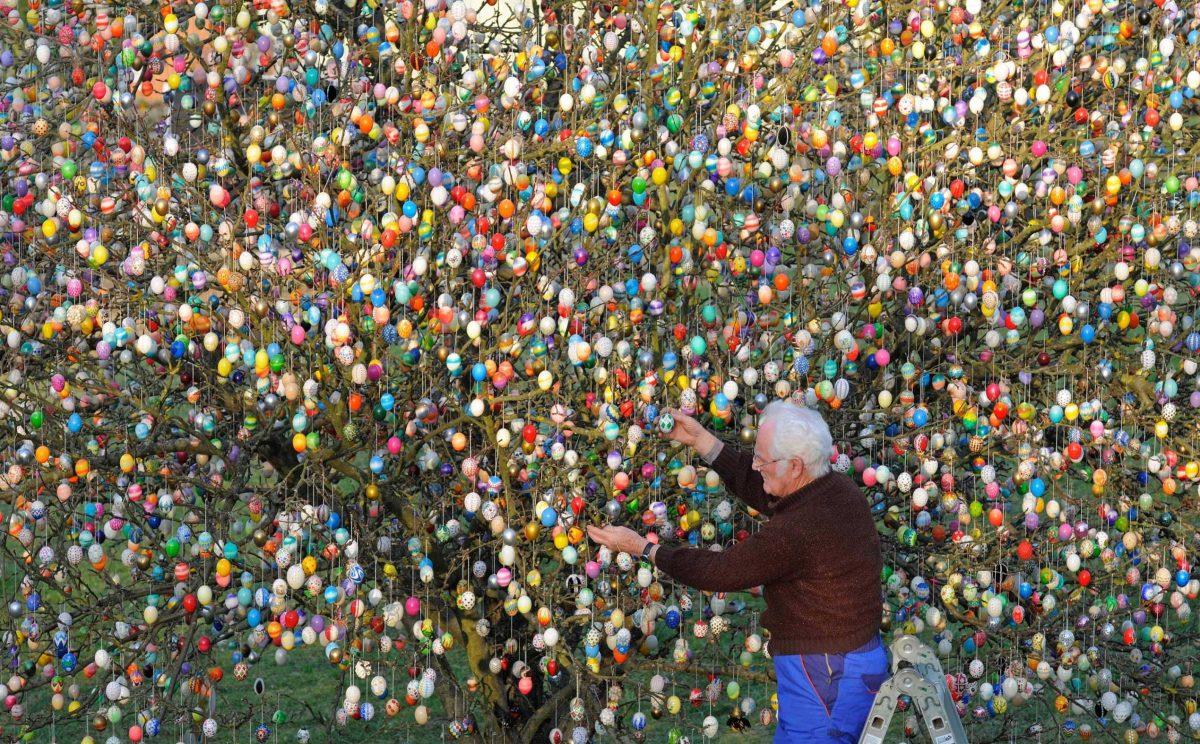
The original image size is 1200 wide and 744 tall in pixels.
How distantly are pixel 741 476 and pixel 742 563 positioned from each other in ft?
1.75

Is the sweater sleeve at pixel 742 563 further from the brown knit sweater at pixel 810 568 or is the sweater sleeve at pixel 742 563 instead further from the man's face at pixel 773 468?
the man's face at pixel 773 468

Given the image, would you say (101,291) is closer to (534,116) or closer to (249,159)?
(249,159)

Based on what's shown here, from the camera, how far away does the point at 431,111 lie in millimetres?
4301

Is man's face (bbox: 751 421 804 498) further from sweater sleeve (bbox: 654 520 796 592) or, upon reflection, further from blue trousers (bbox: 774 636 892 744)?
blue trousers (bbox: 774 636 892 744)

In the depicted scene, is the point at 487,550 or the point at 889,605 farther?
the point at 889,605

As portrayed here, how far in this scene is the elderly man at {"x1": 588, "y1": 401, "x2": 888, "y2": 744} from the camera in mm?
3756

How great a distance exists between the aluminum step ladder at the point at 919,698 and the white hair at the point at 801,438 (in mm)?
477

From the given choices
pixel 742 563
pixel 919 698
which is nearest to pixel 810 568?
pixel 742 563

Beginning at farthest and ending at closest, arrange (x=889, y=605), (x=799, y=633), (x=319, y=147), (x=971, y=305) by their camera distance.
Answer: (x=889, y=605), (x=971, y=305), (x=319, y=147), (x=799, y=633)

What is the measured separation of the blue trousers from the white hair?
462 mm

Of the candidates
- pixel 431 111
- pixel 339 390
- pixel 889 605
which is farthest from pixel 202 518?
pixel 889 605

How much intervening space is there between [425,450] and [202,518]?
0.67m

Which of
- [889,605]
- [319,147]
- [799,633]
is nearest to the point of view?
[799,633]

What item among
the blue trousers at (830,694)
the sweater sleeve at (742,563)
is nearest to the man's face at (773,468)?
the sweater sleeve at (742,563)
